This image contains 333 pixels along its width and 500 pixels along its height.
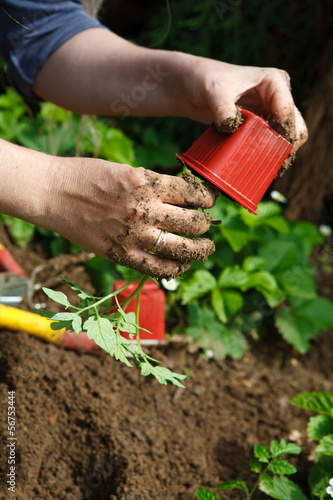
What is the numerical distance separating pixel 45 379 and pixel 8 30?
1311mm

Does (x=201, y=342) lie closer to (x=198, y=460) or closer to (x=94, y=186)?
(x=198, y=460)

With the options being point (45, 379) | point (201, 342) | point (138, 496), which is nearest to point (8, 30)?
point (45, 379)

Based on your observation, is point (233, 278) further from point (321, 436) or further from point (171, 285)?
point (321, 436)

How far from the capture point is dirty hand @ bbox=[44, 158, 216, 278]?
969 millimetres

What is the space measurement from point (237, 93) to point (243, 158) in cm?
28

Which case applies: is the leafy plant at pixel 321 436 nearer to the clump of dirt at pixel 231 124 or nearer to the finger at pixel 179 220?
the finger at pixel 179 220

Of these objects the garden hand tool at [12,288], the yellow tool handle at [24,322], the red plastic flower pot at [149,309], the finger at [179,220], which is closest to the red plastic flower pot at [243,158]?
the finger at [179,220]

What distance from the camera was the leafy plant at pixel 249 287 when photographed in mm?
1957

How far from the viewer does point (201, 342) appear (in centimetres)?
196

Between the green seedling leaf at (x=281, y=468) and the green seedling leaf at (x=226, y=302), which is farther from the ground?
the green seedling leaf at (x=281, y=468)

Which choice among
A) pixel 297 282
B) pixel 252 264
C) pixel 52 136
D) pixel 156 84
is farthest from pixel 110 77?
pixel 297 282

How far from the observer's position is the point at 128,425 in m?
1.48

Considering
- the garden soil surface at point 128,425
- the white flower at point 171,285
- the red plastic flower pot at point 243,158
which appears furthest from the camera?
the white flower at point 171,285

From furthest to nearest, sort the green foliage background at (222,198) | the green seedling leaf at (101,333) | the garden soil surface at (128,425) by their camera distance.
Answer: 1. the green foliage background at (222,198)
2. the garden soil surface at (128,425)
3. the green seedling leaf at (101,333)
